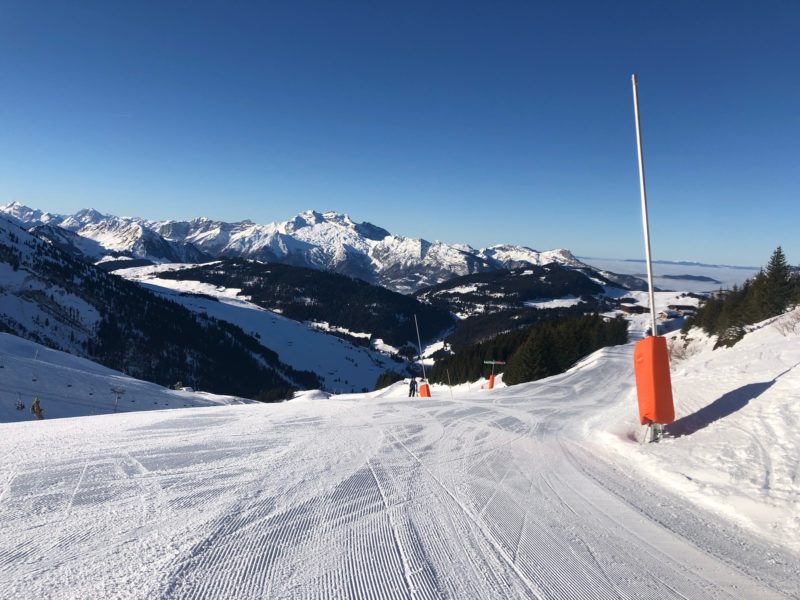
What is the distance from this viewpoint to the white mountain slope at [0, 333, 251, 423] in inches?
1077

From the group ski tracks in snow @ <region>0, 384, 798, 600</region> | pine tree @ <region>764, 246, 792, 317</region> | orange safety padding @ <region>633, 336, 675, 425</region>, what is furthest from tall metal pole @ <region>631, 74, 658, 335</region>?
pine tree @ <region>764, 246, 792, 317</region>

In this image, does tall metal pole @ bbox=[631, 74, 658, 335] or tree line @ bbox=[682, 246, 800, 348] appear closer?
tall metal pole @ bbox=[631, 74, 658, 335]

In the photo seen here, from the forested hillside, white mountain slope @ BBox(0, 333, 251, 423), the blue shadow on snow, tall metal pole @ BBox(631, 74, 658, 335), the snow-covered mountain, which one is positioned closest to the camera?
the blue shadow on snow

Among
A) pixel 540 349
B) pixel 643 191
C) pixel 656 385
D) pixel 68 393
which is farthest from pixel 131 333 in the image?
pixel 656 385

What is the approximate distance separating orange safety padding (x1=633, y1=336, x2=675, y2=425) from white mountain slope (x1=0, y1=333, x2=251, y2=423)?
31110 mm

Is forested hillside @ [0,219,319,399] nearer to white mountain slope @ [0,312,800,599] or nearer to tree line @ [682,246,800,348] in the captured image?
tree line @ [682,246,800,348]

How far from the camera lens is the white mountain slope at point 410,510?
3463mm

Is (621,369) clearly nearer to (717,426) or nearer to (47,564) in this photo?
(717,426)

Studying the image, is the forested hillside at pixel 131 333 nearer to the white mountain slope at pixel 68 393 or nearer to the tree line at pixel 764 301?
the white mountain slope at pixel 68 393

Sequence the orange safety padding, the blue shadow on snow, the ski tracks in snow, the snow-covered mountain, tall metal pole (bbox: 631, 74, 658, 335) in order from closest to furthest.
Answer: the ski tracks in snow, the orange safety padding, the blue shadow on snow, tall metal pole (bbox: 631, 74, 658, 335), the snow-covered mountain

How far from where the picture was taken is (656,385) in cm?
743

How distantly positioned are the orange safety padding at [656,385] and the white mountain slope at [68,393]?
102 ft

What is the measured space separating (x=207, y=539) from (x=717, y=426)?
25.5 feet

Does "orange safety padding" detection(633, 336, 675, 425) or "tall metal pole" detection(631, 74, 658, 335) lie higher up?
"tall metal pole" detection(631, 74, 658, 335)
